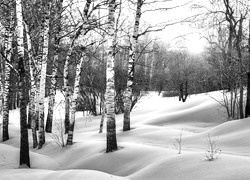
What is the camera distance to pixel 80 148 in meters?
9.47

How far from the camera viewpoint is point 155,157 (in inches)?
261

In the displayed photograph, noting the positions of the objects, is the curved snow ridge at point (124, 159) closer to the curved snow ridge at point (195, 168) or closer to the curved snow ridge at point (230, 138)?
the curved snow ridge at point (195, 168)

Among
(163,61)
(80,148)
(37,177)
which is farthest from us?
(163,61)

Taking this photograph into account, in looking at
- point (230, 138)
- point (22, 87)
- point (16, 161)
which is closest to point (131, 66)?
point (230, 138)

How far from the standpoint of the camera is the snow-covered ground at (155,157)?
5180mm

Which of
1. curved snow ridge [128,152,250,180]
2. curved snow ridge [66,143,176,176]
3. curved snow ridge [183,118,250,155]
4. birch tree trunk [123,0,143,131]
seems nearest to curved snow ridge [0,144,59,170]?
curved snow ridge [66,143,176,176]

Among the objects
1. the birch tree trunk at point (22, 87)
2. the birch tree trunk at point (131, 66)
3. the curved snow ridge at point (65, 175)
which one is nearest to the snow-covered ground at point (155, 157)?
the curved snow ridge at point (65, 175)

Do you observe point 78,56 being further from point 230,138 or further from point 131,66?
point 230,138

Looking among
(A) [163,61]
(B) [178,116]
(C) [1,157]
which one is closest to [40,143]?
(C) [1,157]

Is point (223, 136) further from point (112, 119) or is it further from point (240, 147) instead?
point (112, 119)

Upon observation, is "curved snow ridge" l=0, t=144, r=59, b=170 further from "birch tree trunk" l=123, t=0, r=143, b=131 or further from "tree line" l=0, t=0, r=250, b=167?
"birch tree trunk" l=123, t=0, r=143, b=131

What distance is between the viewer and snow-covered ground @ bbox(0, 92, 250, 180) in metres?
5.18

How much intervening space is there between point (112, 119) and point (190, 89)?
2832cm

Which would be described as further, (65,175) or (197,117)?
(197,117)
